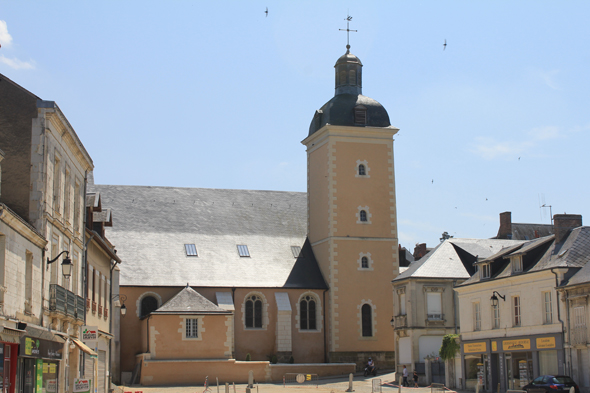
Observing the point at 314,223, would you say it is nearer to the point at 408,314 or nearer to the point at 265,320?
the point at 265,320

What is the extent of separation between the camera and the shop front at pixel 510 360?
26.3m

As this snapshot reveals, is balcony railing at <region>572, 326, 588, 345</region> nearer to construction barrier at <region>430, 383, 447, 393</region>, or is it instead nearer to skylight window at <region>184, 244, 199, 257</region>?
construction barrier at <region>430, 383, 447, 393</region>

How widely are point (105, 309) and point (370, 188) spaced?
1990 centimetres

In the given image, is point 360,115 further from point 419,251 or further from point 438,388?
point 438,388

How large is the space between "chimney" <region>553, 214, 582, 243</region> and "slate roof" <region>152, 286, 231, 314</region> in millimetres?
16267

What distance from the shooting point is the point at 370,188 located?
4469 centimetres

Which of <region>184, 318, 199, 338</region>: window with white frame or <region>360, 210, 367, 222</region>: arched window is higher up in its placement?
<region>360, 210, 367, 222</region>: arched window

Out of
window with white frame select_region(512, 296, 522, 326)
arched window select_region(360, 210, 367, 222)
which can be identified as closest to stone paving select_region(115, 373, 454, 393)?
window with white frame select_region(512, 296, 522, 326)

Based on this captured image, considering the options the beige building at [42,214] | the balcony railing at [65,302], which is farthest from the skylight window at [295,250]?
the beige building at [42,214]

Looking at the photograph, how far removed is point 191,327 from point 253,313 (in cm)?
525

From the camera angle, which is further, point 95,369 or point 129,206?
point 129,206

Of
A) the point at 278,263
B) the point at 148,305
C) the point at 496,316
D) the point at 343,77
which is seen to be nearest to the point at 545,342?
the point at 496,316

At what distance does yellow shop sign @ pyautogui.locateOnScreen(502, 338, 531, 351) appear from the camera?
27394mm

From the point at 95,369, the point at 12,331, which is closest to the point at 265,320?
the point at 95,369
